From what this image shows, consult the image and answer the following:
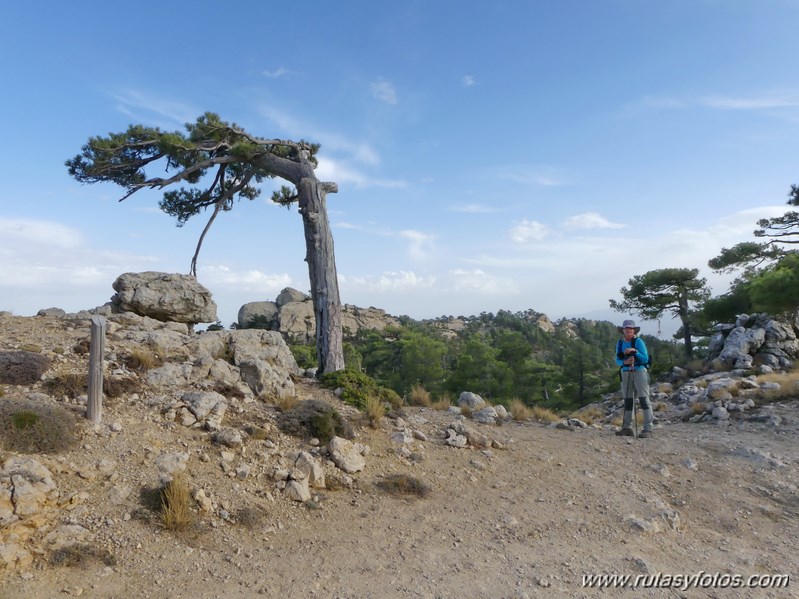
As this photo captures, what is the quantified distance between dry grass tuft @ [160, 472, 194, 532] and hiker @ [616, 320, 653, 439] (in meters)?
7.78

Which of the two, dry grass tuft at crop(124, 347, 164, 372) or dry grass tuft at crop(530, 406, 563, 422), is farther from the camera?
dry grass tuft at crop(530, 406, 563, 422)

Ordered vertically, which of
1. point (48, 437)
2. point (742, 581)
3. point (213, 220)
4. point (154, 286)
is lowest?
point (742, 581)

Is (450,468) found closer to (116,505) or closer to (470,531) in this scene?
(470,531)

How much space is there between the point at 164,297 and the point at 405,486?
7.91 m

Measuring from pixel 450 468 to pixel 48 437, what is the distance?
5.07 meters

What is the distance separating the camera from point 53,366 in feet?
23.5

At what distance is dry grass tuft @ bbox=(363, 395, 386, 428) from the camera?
8344mm

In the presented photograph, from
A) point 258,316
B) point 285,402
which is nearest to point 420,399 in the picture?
point 285,402

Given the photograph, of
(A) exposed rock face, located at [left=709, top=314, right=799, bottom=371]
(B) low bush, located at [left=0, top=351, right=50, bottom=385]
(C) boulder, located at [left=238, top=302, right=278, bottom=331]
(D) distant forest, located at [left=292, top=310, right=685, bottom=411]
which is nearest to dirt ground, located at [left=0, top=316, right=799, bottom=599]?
(B) low bush, located at [left=0, top=351, right=50, bottom=385]

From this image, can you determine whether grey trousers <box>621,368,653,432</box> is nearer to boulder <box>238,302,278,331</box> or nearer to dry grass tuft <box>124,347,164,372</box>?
dry grass tuft <box>124,347,164,372</box>

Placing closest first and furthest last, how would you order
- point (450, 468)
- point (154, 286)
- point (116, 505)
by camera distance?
point (116, 505)
point (450, 468)
point (154, 286)

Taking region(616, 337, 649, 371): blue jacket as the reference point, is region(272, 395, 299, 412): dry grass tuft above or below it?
below

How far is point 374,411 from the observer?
8.50 meters

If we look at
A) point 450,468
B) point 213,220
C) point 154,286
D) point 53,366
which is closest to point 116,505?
point 53,366
